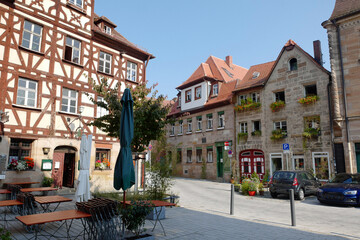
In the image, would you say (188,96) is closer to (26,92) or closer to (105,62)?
(105,62)

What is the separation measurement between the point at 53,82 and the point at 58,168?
4515 millimetres

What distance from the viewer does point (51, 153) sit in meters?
13.9

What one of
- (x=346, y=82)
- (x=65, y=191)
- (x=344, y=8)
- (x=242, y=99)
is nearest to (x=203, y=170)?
(x=242, y=99)

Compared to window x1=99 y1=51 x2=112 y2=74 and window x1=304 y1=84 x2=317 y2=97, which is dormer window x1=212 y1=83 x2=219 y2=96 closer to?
window x1=304 y1=84 x2=317 y2=97

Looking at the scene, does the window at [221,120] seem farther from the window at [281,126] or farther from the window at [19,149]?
the window at [19,149]

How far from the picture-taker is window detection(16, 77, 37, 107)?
13117 mm

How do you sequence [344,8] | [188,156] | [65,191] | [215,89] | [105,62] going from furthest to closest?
[188,156], [215,89], [344,8], [105,62], [65,191]

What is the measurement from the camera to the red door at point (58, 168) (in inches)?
557

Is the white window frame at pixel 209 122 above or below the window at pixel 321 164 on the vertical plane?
above

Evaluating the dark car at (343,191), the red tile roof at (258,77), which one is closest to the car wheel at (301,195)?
the dark car at (343,191)

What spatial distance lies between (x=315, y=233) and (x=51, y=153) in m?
12.3

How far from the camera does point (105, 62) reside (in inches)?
682

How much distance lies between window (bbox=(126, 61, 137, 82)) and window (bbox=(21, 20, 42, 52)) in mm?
5905

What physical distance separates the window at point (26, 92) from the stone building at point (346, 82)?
18.0 m
